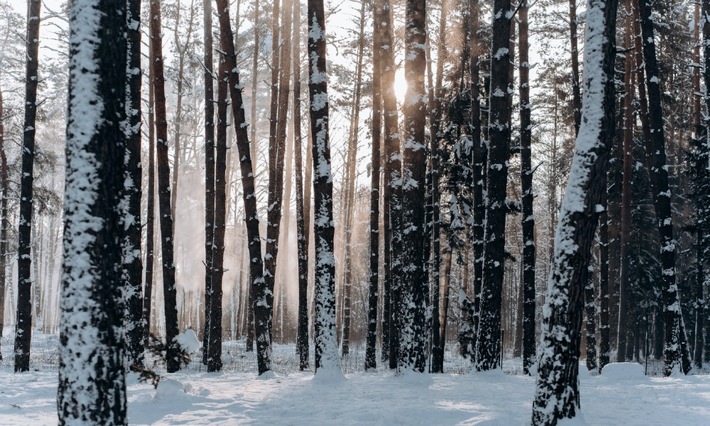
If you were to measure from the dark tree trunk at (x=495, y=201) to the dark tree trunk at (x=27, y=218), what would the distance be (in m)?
10.6

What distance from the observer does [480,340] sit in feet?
37.5

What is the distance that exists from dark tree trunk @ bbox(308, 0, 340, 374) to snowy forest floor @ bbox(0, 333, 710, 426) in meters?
0.73

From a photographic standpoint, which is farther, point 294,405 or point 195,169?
point 195,169

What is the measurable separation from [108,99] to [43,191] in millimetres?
18823

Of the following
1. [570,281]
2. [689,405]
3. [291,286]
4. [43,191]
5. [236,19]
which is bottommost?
[291,286]

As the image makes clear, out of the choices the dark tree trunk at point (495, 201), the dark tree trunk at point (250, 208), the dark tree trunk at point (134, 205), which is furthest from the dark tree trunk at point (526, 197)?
the dark tree trunk at point (134, 205)

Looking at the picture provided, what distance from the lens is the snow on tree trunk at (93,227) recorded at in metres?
4.89

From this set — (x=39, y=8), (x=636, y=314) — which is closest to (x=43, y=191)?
(x=39, y=8)

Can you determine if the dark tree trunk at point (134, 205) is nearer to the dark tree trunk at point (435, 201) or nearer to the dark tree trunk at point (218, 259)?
the dark tree trunk at point (218, 259)

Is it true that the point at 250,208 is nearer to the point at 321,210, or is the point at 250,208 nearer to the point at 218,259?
the point at 218,259

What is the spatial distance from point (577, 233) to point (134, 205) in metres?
8.48

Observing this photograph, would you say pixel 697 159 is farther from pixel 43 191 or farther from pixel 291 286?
pixel 291 286

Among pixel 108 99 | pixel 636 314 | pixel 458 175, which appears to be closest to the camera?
pixel 108 99

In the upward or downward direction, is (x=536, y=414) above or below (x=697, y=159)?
below
